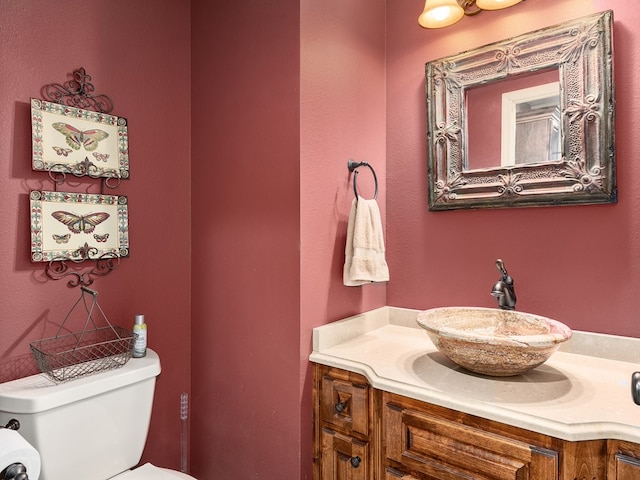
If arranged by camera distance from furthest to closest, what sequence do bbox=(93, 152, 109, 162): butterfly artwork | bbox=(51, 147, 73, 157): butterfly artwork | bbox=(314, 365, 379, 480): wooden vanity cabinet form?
bbox=(93, 152, 109, 162): butterfly artwork → bbox=(51, 147, 73, 157): butterfly artwork → bbox=(314, 365, 379, 480): wooden vanity cabinet

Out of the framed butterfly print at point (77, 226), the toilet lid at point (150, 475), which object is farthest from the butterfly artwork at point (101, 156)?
the toilet lid at point (150, 475)

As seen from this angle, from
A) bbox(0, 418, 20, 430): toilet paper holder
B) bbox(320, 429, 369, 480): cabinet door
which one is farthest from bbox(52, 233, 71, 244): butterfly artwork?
bbox(320, 429, 369, 480): cabinet door

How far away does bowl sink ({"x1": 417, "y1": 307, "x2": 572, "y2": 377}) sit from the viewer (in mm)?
1039

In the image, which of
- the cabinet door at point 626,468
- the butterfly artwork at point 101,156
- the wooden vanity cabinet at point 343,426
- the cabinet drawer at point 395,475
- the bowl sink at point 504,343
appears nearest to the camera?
the cabinet door at point 626,468

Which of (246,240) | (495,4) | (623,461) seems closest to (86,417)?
(246,240)

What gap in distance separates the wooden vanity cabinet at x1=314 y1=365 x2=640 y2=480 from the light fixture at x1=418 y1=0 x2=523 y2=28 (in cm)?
142

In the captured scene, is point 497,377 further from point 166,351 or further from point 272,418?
point 166,351

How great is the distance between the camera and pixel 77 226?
4.67 ft

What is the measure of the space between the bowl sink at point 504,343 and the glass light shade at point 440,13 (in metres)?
1.17

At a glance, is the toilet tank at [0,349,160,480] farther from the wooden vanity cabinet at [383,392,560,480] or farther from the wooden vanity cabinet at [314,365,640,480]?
the wooden vanity cabinet at [383,392,560,480]

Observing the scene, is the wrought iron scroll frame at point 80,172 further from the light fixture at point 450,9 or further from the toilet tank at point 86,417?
the light fixture at point 450,9

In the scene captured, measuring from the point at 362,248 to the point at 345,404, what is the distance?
583mm

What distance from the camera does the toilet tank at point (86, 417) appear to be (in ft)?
3.69

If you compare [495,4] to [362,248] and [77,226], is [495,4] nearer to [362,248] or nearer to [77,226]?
[362,248]
